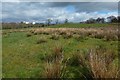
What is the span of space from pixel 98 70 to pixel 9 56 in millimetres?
5394

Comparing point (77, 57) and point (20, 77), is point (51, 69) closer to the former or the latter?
point (20, 77)

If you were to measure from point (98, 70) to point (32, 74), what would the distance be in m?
2.36

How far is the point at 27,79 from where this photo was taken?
7.62 metres

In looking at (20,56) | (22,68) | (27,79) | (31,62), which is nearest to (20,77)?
(27,79)

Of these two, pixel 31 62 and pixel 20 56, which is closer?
pixel 31 62

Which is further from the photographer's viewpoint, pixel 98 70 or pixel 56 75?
pixel 56 75

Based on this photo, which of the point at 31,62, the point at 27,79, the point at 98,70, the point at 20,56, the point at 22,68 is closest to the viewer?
the point at 98,70

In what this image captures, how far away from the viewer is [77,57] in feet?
30.4

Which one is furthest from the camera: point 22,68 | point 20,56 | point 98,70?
point 20,56

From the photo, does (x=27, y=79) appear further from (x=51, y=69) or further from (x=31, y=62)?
(x=31, y=62)

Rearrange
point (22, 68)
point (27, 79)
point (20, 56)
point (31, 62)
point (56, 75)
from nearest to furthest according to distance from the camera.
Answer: point (56, 75) → point (27, 79) → point (22, 68) → point (31, 62) → point (20, 56)

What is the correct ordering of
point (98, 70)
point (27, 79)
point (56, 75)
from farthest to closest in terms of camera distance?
point (27, 79) → point (56, 75) → point (98, 70)

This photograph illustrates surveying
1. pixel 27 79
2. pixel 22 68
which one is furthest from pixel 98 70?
pixel 22 68

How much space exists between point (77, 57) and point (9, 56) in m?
3.31
